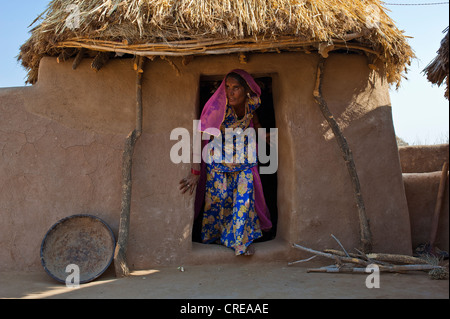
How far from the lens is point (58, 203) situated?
4.24 m

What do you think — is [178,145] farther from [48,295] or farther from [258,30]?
[48,295]

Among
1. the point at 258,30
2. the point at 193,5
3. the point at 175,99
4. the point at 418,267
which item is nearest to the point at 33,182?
the point at 175,99

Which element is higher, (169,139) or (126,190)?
(169,139)

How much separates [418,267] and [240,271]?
1479 millimetres

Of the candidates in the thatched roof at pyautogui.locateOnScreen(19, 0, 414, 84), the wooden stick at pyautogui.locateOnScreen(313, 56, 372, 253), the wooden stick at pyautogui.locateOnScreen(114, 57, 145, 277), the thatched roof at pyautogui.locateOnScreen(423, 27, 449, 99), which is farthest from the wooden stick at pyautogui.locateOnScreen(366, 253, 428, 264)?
the wooden stick at pyautogui.locateOnScreen(114, 57, 145, 277)

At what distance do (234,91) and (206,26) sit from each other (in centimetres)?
79

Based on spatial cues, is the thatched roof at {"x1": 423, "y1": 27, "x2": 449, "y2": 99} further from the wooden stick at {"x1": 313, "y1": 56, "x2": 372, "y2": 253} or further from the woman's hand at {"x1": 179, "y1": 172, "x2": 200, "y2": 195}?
the woman's hand at {"x1": 179, "y1": 172, "x2": 200, "y2": 195}

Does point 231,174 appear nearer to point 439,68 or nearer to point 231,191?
point 231,191

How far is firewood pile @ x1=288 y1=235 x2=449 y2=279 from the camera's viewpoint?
146 inches

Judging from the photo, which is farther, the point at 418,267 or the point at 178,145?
the point at 178,145

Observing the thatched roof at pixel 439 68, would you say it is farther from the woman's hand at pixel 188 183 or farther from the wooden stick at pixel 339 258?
the woman's hand at pixel 188 183

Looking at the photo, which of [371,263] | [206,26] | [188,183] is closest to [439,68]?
[371,263]

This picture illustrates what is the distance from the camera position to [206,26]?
3799 mm

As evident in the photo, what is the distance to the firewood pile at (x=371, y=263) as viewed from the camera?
370cm
